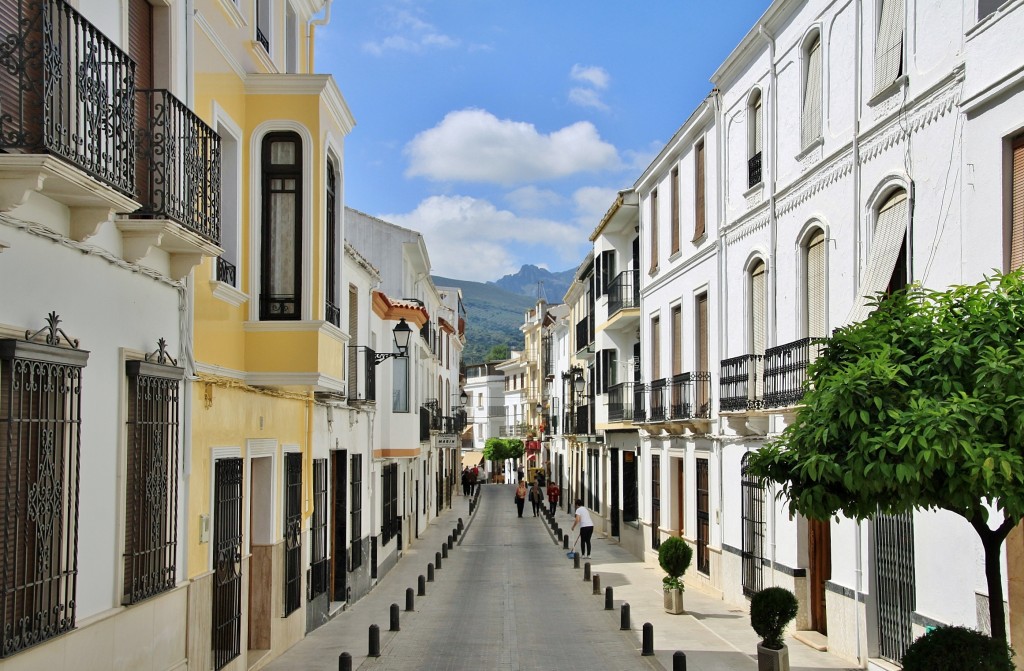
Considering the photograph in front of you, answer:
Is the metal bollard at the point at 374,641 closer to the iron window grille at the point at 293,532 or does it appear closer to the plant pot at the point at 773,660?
the iron window grille at the point at 293,532

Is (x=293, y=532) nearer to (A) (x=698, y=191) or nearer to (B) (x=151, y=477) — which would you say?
(B) (x=151, y=477)

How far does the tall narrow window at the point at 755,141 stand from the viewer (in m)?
17.8

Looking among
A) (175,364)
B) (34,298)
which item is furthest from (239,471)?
(34,298)

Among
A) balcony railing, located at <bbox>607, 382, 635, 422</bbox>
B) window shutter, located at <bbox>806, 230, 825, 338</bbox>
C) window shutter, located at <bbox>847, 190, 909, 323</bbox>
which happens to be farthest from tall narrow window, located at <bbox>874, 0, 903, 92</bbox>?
balcony railing, located at <bbox>607, 382, 635, 422</bbox>

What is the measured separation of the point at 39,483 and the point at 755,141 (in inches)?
560

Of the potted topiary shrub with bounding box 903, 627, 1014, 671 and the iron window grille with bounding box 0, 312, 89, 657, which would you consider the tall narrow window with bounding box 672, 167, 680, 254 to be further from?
the iron window grille with bounding box 0, 312, 89, 657

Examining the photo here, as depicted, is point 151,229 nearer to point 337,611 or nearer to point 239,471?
point 239,471

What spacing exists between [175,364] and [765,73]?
38.5 feet

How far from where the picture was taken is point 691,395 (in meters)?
21.5

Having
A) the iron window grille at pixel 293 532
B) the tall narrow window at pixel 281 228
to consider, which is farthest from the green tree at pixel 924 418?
the iron window grille at pixel 293 532

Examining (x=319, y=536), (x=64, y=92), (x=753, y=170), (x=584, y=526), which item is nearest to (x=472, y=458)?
(x=584, y=526)

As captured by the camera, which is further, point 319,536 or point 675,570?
point 675,570

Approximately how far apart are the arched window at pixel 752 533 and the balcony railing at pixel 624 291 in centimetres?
1081

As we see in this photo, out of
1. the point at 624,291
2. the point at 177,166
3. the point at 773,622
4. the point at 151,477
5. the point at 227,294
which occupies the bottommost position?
the point at 773,622
